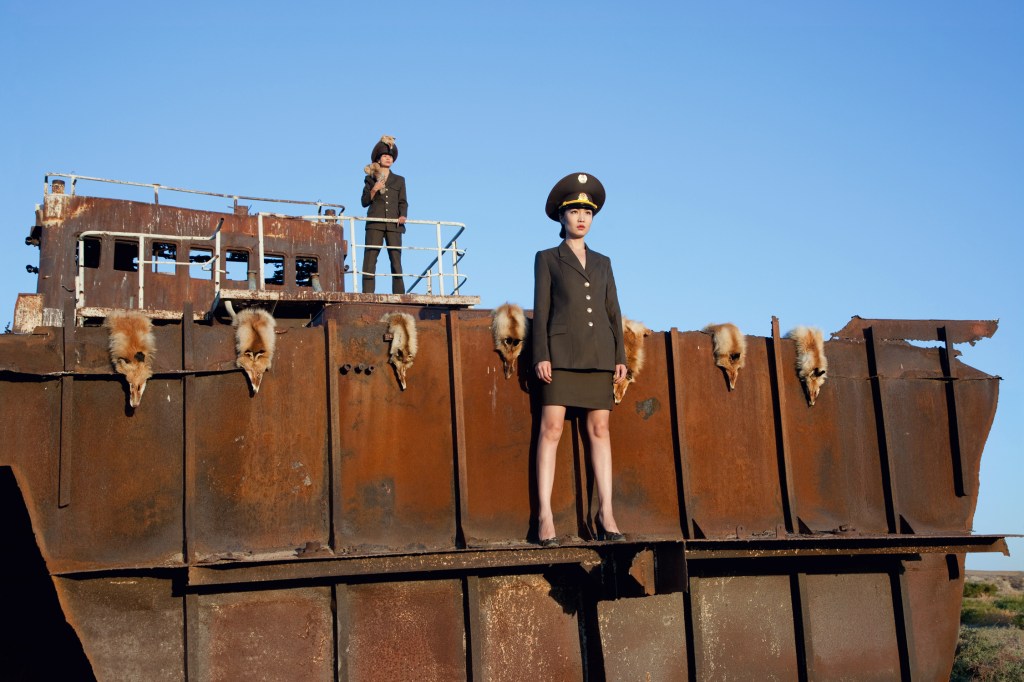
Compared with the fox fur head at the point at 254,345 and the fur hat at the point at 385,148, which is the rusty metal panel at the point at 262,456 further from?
the fur hat at the point at 385,148

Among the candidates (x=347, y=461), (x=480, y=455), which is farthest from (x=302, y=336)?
(x=480, y=455)

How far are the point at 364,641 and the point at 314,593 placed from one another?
1.47ft

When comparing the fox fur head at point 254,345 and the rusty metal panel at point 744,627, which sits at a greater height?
the fox fur head at point 254,345

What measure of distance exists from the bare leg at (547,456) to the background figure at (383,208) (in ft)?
24.7

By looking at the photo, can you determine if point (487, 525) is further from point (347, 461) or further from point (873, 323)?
point (873, 323)

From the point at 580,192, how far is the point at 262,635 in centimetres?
376

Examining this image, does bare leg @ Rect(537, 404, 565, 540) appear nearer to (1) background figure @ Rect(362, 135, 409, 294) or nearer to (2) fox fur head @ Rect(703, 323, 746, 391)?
(2) fox fur head @ Rect(703, 323, 746, 391)

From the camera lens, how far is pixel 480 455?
7516 mm

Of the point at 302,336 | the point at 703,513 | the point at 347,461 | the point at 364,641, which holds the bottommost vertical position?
the point at 364,641

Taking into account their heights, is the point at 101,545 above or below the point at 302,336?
below

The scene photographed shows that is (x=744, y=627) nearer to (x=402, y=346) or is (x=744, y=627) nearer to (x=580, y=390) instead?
(x=580, y=390)

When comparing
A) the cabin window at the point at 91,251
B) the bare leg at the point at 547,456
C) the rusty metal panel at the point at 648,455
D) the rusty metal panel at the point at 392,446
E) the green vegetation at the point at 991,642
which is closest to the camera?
the rusty metal panel at the point at 392,446

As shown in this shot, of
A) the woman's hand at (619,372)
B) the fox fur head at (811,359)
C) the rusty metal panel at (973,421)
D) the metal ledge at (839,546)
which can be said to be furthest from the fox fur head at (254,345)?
the rusty metal panel at (973,421)

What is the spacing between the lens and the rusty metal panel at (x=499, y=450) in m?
7.45
